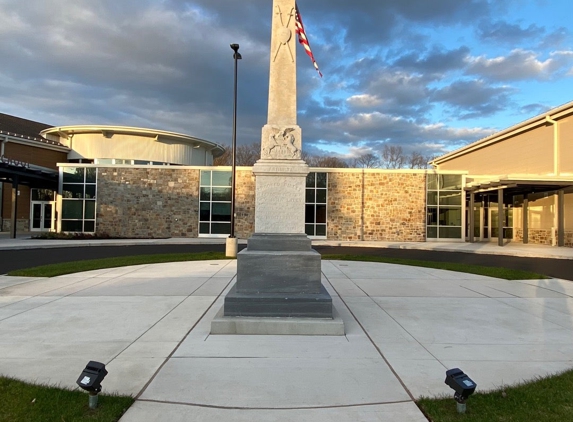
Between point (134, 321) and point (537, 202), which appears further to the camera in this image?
point (537, 202)

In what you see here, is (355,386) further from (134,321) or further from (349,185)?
(349,185)

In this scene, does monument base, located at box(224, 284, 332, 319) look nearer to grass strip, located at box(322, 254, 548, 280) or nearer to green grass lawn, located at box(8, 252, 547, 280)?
green grass lawn, located at box(8, 252, 547, 280)

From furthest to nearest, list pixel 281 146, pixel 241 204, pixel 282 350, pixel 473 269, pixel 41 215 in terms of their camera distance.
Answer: pixel 41 215, pixel 241 204, pixel 473 269, pixel 281 146, pixel 282 350

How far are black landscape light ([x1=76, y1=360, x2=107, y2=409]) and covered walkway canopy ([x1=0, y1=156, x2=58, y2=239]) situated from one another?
2587 centimetres

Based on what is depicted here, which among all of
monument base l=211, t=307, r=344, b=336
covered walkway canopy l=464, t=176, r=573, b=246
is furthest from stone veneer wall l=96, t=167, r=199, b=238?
monument base l=211, t=307, r=344, b=336

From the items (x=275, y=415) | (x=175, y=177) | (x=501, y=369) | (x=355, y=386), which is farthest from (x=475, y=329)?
(x=175, y=177)

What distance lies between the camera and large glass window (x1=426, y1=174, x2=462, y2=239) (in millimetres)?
28750

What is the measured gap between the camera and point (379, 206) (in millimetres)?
28641

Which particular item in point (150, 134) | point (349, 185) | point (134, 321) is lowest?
point (134, 321)

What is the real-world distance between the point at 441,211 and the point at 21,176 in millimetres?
30537

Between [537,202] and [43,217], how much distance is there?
130ft

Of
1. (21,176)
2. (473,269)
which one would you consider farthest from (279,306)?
(21,176)

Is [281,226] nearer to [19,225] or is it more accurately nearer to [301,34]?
[301,34]

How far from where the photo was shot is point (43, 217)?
3444 cm
